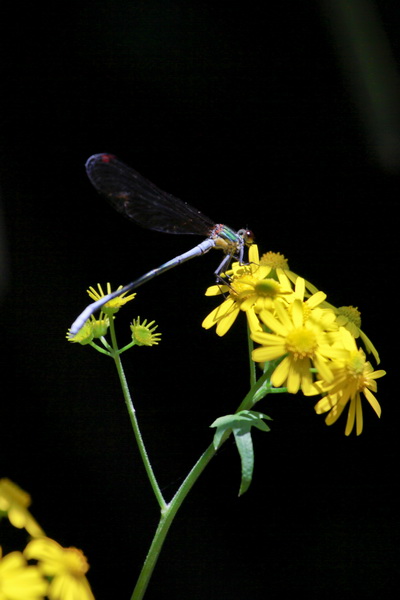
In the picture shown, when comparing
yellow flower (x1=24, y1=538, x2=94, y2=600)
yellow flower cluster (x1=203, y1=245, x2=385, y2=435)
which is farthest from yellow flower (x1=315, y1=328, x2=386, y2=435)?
yellow flower (x1=24, y1=538, x2=94, y2=600)

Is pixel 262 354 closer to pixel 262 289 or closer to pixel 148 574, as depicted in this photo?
pixel 262 289

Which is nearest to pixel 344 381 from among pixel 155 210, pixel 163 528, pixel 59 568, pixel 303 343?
pixel 303 343

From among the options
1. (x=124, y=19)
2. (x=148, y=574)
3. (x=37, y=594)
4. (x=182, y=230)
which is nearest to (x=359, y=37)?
(x=124, y=19)

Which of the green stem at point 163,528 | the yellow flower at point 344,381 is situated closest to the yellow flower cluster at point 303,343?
the yellow flower at point 344,381

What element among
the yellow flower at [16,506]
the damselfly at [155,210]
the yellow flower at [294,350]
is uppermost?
the damselfly at [155,210]

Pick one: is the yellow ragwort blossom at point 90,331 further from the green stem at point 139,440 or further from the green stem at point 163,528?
the green stem at point 163,528
